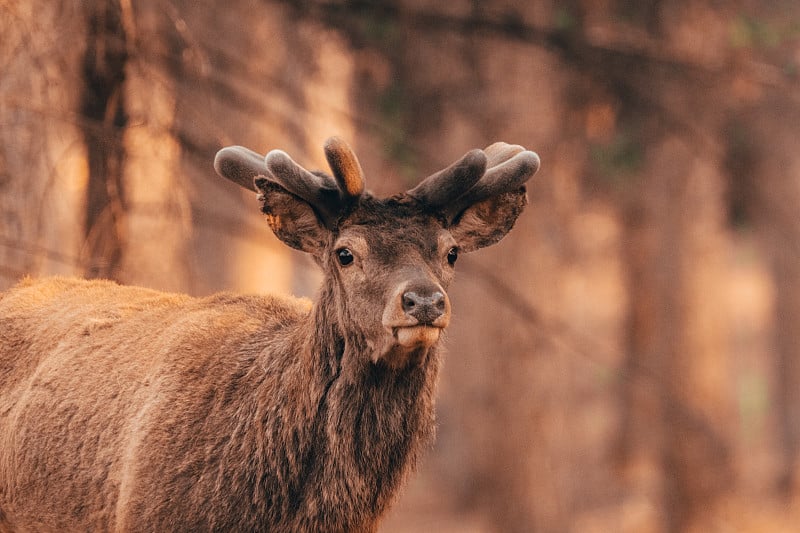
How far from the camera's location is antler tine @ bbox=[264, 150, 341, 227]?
6.07 metres

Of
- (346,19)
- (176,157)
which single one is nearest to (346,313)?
(176,157)

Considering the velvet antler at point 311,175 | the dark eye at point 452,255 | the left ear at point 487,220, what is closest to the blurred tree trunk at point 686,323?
the left ear at point 487,220

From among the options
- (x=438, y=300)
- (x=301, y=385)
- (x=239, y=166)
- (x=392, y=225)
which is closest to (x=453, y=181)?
(x=392, y=225)

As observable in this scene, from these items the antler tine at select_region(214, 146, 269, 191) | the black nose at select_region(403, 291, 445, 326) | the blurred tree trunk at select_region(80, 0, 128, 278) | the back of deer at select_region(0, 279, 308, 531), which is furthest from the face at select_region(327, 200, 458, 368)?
the blurred tree trunk at select_region(80, 0, 128, 278)

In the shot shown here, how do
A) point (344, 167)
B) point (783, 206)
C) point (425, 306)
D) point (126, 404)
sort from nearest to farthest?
point (425, 306) → point (344, 167) → point (126, 404) → point (783, 206)

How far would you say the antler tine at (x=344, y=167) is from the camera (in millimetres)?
6093

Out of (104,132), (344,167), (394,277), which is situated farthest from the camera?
(104,132)

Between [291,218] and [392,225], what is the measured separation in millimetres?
546

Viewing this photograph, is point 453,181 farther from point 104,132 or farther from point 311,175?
point 104,132

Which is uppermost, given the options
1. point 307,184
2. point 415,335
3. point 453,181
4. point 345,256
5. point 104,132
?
point 104,132

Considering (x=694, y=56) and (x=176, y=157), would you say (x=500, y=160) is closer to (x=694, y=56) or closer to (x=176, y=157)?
(x=176, y=157)

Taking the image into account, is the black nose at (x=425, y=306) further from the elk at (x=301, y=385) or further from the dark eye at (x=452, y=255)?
the dark eye at (x=452, y=255)

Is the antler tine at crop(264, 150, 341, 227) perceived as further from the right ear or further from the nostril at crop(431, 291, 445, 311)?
the nostril at crop(431, 291, 445, 311)

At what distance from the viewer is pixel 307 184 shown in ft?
20.3
